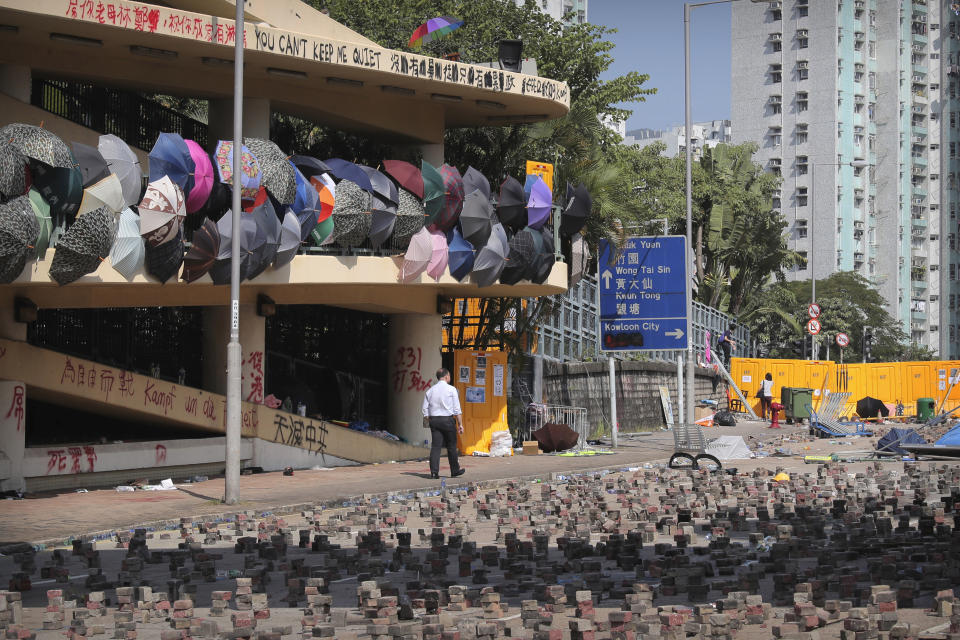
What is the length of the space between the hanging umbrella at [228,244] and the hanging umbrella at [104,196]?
186cm

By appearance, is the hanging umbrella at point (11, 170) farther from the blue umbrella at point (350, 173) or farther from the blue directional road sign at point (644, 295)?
the blue directional road sign at point (644, 295)

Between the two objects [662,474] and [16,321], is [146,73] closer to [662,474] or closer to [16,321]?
[16,321]

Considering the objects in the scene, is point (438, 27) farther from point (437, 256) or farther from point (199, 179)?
point (199, 179)

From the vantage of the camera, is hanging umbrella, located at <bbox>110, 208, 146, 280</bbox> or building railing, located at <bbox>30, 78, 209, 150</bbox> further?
building railing, located at <bbox>30, 78, 209, 150</bbox>

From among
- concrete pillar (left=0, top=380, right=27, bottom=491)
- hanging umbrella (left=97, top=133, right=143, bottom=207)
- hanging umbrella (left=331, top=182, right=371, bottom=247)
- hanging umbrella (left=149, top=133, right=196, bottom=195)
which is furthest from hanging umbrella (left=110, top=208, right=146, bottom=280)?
hanging umbrella (left=331, top=182, right=371, bottom=247)

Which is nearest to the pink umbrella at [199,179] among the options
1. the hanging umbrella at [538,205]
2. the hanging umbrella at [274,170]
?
the hanging umbrella at [274,170]

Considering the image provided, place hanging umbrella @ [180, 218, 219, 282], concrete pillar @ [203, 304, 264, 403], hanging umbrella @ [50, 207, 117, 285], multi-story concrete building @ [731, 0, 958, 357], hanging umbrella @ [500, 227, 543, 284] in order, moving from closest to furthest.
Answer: hanging umbrella @ [50, 207, 117, 285]
hanging umbrella @ [180, 218, 219, 282]
concrete pillar @ [203, 304, 264, 403]
hanging umbrella @ [500, 227, 543, 284]
multi-story concrete building @ [731, 0, 958, 357]

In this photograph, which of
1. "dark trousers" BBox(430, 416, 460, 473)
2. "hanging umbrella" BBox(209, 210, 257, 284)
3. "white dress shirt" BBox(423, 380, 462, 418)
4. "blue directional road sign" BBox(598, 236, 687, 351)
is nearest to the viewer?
"hanging umbrella" BBox(209, 210, 257, 284)

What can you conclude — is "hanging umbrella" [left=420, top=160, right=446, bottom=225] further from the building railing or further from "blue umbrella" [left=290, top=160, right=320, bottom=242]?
the building railing

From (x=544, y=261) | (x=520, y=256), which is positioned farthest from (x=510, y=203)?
(x=544, y=261)

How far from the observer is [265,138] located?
2270 cm

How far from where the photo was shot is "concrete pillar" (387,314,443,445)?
2617 centimetres

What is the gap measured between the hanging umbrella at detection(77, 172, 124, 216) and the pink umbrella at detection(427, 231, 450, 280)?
22.5ft

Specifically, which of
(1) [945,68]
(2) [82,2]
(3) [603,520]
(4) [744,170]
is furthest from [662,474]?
(1) [945,68]
